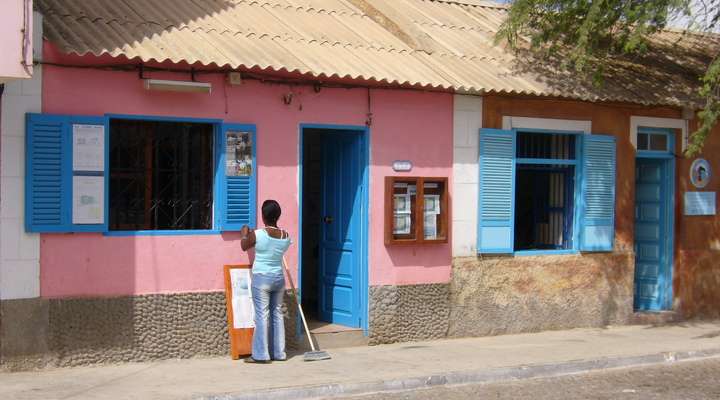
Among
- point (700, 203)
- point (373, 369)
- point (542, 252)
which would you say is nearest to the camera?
point (373, 369)

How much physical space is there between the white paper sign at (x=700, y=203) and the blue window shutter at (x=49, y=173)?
839 cm

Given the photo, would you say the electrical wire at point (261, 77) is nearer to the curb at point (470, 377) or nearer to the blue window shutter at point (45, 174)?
the blue window shutter at point (45, 174)

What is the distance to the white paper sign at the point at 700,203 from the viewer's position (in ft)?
45.6

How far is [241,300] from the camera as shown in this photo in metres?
10.4

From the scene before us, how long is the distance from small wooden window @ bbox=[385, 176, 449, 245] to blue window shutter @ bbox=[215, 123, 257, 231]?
1.69 meters

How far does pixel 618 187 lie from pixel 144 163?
21.0 ft

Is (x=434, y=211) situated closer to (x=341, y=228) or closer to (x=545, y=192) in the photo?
(x=341, y=228)

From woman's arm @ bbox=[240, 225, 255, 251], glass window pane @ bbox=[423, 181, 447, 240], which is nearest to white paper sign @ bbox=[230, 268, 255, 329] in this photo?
woman's arm @ bbox=[240, 225, 255, 251]

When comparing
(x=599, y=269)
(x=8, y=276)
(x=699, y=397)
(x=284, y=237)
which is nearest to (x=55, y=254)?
(x=8, y=276)

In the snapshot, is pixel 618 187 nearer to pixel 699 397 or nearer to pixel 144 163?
pixel 699 397

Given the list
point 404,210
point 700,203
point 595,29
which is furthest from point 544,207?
point 404,210

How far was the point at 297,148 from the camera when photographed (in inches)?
428

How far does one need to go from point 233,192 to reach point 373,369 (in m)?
2.33

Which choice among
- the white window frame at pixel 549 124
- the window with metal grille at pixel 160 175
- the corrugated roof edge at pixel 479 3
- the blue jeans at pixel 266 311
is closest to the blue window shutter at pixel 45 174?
the window with metal grille at pixel 160 175
